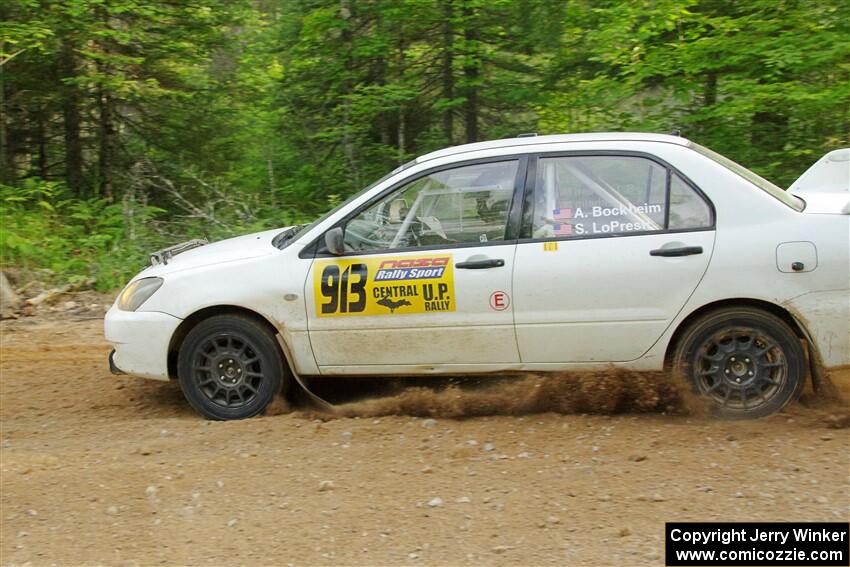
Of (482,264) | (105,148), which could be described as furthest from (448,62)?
(482,264)

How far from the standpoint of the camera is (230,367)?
5676 mm

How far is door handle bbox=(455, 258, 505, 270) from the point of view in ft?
17.0

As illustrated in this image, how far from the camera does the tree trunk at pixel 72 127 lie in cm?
1202

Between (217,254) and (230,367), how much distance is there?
31.2 inches

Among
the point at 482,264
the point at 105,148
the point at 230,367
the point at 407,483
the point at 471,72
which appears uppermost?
the point at 471,72

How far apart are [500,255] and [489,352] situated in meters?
0.62

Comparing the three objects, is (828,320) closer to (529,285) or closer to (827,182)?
(827,182)

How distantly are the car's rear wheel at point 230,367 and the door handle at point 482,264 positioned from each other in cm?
140

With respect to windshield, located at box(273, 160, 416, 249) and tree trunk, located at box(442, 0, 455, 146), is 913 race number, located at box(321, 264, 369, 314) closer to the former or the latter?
windshield, located at box(273, 160, 416, 249)

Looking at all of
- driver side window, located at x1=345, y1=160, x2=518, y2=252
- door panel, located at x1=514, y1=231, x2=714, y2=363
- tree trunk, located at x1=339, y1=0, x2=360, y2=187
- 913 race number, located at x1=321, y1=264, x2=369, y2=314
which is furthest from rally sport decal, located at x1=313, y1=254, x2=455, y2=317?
tree trunk, located at x1=339, y1=0, x2=360, y2=187

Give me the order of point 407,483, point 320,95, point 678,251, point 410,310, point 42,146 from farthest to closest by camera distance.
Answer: point 42,146 → point 320,95 → point 410,310 → point 678,251 → point 407,483

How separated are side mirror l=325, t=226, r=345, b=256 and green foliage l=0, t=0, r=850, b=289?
5114 millimetres

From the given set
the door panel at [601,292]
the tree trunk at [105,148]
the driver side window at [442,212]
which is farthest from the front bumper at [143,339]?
the tree trunk at [105,148]

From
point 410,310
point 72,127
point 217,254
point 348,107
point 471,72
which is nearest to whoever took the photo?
point 410,310
